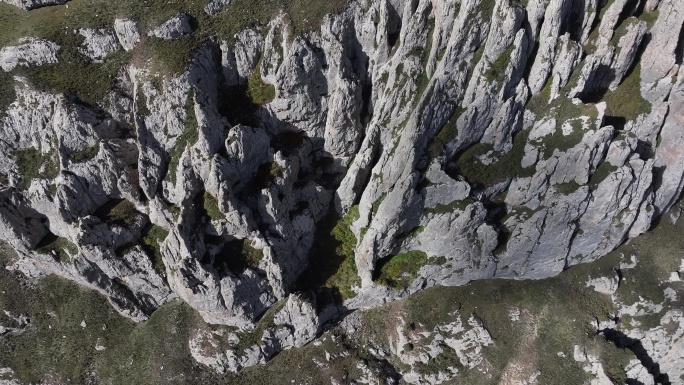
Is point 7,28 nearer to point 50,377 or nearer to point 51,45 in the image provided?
point 51,45

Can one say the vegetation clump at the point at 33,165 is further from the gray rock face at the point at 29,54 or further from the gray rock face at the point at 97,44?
the gray rock face at the point at 97,44

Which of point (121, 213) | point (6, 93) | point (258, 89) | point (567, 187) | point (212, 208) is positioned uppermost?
point (567, 187)

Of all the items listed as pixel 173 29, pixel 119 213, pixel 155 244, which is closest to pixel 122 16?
pixel 173 29

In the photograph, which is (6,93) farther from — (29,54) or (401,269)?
(401,269)

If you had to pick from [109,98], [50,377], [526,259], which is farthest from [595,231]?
[50,377]

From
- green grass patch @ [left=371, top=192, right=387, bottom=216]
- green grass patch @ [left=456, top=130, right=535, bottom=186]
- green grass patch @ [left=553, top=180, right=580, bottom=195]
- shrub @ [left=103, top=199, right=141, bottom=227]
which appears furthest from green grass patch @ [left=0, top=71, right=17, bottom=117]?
green grass patch @ [left=553, top=180, right=580, bottom=195]

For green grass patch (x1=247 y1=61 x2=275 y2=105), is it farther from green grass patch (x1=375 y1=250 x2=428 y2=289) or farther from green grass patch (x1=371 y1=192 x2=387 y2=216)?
green grass patch (x1=375 y1=250 x2=428 y2=289)
